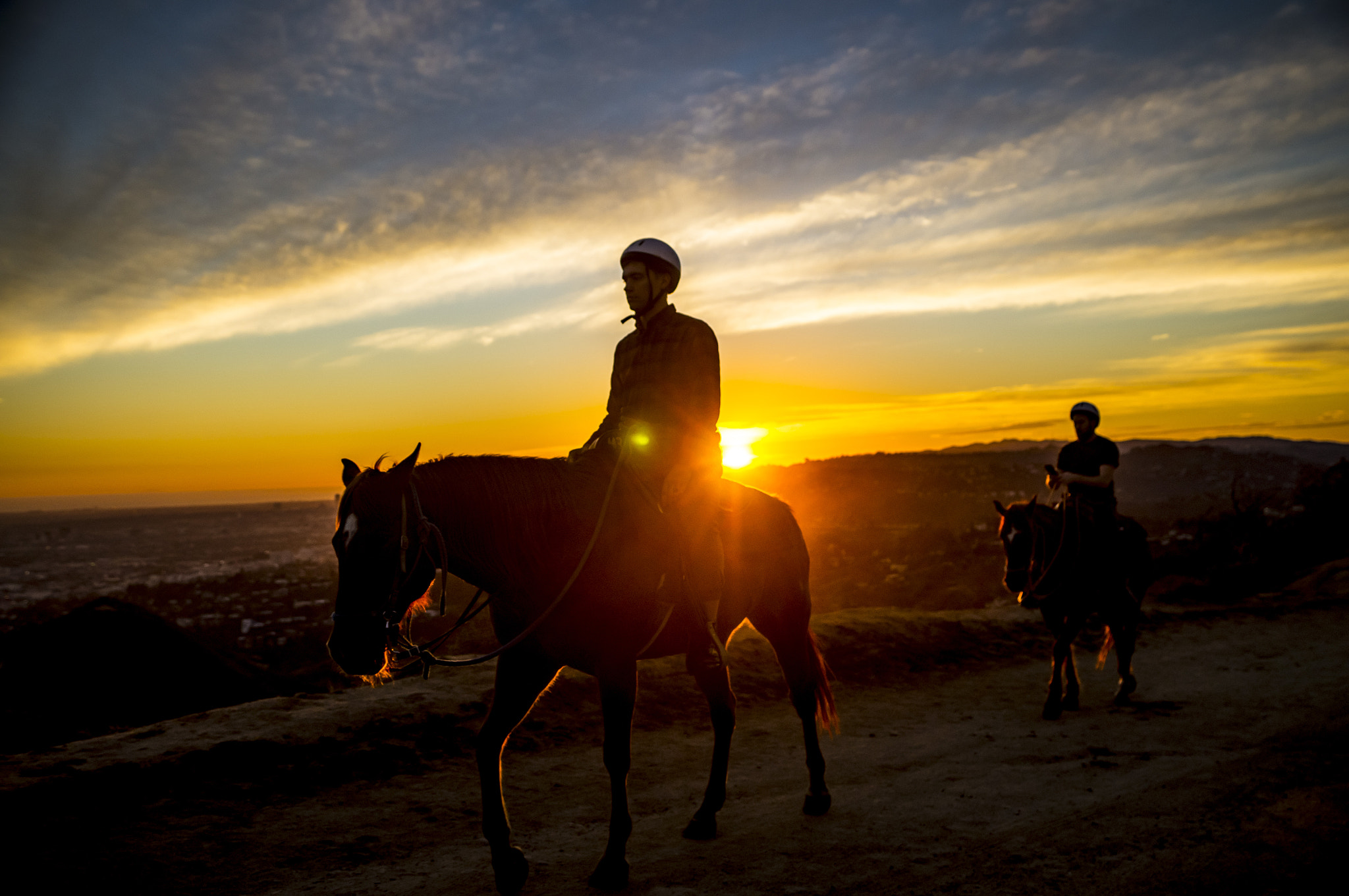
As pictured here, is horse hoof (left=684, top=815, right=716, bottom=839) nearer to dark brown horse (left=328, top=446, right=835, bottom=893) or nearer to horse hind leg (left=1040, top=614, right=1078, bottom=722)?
dark brown horse (left=328, top=446, right=835, bottom=893)

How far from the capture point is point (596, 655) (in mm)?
4227

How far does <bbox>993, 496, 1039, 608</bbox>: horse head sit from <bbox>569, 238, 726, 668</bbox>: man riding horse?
5.78 meters

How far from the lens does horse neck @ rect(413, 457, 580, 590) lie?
12.7 feet

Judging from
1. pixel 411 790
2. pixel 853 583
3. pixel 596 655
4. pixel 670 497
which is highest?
pixel 670 497

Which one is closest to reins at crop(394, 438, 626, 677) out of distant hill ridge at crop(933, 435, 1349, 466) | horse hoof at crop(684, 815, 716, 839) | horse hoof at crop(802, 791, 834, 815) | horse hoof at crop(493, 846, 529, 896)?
horse hoof at crop(493, 846, 529, 896)

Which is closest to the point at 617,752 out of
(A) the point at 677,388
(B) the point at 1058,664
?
(A) the point at 677,388

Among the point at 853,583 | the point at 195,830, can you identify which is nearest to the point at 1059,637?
the point at 195,830

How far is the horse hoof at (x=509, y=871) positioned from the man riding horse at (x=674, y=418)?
1596 millimetres

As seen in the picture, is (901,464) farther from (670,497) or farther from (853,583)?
(670,497)

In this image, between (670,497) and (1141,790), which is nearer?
(670,497)

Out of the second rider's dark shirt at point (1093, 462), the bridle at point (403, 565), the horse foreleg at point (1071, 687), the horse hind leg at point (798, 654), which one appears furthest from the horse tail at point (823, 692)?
the second rider's dark shirt at point (1093, 462)

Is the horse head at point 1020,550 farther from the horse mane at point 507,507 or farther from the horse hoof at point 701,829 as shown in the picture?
the horse mane at point 507,507

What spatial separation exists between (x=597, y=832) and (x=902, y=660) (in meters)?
6.77

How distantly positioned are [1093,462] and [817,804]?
7136 mm
